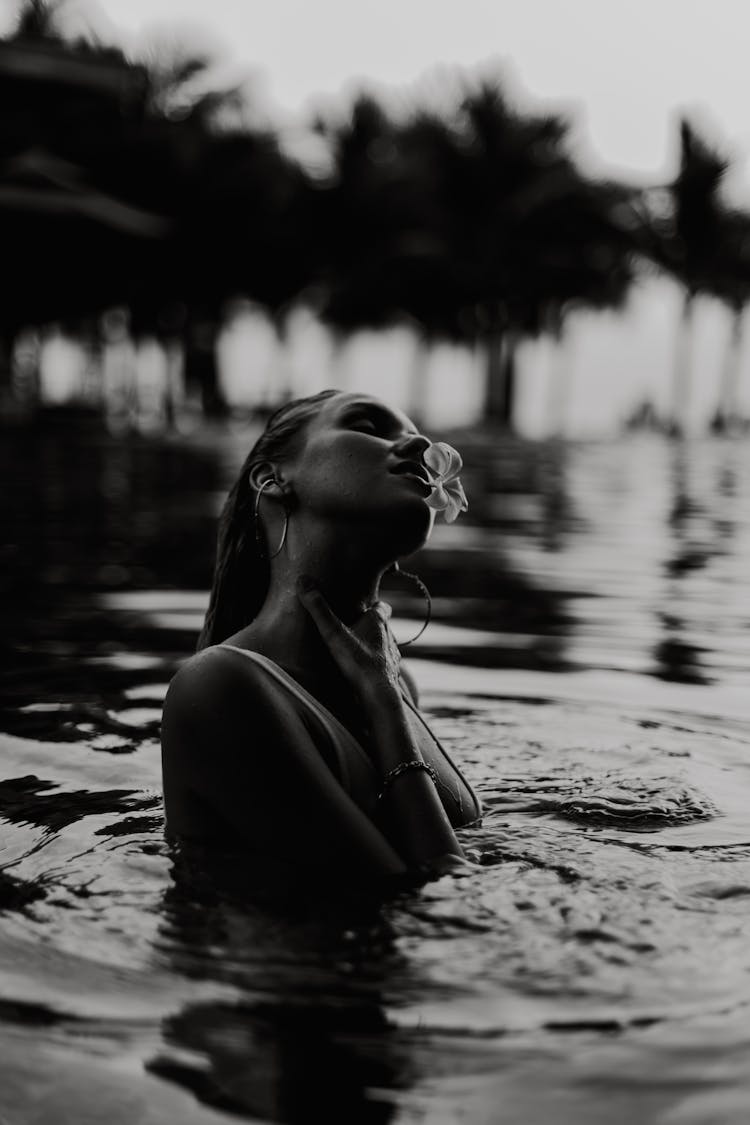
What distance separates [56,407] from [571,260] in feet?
54.5

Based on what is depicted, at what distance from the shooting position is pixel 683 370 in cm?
5131

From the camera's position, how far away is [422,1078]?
239 cm

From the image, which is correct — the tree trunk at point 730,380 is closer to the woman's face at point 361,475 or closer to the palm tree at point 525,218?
the palm tree at point 525,218

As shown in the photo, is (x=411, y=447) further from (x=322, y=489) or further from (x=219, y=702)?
(x=219, y=702)

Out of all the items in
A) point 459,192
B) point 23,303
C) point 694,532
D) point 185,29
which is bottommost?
point 694,532

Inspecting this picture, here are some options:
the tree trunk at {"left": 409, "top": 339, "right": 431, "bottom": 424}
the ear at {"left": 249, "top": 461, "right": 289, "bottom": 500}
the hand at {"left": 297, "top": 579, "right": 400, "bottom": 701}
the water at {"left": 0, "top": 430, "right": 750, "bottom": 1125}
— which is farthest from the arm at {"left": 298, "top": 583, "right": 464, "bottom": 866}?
the tree trunk at {"left": 409, "top": 339, "right": 431, "bottom": 424}

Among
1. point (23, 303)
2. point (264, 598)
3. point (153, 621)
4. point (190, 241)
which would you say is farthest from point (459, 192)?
point (264, 598)

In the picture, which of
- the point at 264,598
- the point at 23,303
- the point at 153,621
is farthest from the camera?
the point at 23,303

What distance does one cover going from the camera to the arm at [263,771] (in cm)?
300

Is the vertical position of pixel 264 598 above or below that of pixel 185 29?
below

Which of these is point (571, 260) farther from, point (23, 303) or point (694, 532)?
point (694, 532)

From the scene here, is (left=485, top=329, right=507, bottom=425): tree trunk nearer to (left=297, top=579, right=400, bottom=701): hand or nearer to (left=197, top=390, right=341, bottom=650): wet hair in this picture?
(left=197, top=390, right=341, bottom=650): wet hair

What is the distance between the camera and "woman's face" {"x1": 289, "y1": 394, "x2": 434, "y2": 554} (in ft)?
10.6

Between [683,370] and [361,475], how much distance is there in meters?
49.4
